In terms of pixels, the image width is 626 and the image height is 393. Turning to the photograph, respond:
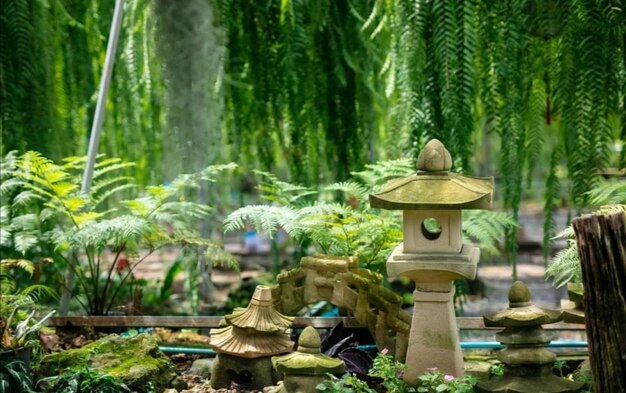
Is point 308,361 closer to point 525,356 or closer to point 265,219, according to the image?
point 525,356

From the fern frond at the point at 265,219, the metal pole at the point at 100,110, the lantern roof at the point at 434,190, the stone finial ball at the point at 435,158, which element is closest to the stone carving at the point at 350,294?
the fern frond at the point at 265,219

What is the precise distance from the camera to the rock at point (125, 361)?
4.60 m

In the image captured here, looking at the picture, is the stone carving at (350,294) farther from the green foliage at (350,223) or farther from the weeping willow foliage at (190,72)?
the weeping willow foliage at (190,72)

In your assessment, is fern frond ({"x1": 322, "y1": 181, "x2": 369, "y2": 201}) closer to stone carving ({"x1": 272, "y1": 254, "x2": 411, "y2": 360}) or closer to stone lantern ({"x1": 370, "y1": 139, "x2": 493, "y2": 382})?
stone carving ({"x1": 272, "y1": 254, "x2": 411, "y2": 360})

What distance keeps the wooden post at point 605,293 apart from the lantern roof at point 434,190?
654mm

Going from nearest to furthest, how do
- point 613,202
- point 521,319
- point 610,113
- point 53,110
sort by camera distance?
point 521,319
point 613,202
point 610,113
point 53,110

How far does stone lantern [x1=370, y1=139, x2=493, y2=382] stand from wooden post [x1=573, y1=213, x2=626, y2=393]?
2.32ft

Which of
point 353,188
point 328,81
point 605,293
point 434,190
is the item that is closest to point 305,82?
point 328,81

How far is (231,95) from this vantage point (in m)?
6.57

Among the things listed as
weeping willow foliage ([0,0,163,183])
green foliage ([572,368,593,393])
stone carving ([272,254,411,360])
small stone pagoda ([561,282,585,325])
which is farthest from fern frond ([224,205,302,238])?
weeping willow foliage ([0,0,163,183])

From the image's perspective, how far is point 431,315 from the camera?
4.30 m

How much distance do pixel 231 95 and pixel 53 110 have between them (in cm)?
111

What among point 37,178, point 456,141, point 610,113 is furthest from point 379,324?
point 37,178

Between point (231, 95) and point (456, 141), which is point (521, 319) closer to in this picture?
point (456, 141)
